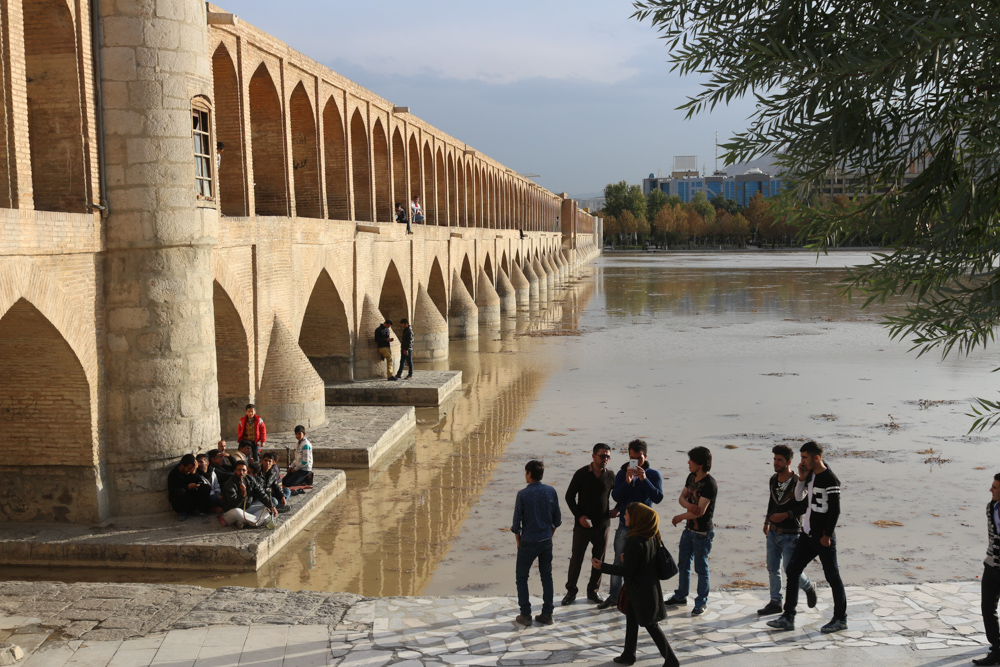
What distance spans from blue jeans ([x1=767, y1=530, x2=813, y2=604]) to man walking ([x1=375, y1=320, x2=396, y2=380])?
10041mm

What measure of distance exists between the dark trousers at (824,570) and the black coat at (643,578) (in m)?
1.07

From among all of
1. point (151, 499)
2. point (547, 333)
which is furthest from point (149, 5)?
point (547, 333)

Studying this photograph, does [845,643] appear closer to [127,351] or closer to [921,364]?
[127,351]

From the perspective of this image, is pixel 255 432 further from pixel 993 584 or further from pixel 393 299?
pixel 393 299

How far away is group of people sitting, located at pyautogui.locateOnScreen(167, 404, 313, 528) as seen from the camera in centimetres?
785

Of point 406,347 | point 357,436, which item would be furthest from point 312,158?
point 357,436

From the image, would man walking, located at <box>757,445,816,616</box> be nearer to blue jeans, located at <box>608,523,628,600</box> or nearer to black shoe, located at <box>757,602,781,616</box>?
black shoe, located at <box>757,602,781,616</box>

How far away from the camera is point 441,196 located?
964 inches

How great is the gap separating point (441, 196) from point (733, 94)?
19.6m

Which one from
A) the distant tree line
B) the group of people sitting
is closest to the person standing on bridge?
the group of people sitting

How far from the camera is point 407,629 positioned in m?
5.57

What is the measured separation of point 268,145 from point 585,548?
847cm

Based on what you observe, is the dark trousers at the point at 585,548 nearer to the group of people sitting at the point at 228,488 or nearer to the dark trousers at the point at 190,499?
the group of people sitting at the point at 228,488

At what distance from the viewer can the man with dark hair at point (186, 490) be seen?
8.16 m
